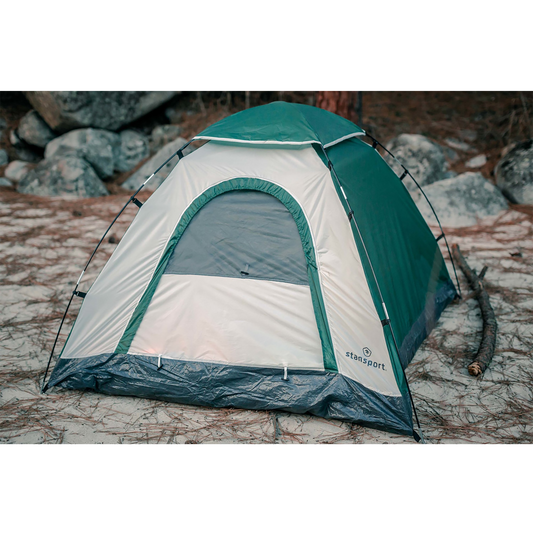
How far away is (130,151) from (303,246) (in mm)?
7575

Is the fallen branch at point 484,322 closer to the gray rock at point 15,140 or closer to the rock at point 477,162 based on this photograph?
the rock at point 477,162

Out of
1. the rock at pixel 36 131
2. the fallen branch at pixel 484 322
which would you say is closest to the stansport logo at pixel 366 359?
the fallen branch at pixel 484 322

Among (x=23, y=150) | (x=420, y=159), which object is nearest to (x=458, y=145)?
(x=420, y=159)

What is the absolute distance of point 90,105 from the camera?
9.23 metres

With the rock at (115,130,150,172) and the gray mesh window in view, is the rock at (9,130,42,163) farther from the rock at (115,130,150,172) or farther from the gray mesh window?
Answer: the gray mesh window

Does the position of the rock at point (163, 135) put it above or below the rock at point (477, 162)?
above

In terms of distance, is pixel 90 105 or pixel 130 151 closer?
pixel 90 105

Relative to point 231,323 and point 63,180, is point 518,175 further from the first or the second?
point 63,180

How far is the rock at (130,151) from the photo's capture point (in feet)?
31.9

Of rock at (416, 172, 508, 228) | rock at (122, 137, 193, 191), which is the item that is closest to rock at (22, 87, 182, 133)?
rock at (122, 137, 193, 191)

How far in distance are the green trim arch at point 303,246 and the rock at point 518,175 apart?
20.0 ft

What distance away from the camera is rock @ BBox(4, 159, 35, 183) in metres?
9.30

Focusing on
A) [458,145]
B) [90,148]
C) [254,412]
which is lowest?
[254,412]

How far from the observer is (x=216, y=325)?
11.0 ft
